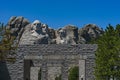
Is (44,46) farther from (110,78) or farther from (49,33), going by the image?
(49,33)

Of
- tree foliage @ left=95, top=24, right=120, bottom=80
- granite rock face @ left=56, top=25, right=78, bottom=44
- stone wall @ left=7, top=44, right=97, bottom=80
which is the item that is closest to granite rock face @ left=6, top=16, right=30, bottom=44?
granite rock face @ left=56, top=25, right=78, bottom=44

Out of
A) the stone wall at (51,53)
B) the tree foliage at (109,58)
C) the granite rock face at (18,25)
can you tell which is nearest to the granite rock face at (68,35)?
the granite rock face at (18,25)

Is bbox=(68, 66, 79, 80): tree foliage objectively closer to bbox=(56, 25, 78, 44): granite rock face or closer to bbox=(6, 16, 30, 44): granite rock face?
bbox=(6, 16, 30, 44): granite rock face

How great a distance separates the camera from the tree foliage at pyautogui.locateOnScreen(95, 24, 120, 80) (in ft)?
100

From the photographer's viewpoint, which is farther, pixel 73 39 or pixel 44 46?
pixel 73 39

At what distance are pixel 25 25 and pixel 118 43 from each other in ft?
134

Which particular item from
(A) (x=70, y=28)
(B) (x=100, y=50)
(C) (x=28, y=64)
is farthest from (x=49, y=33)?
(B) (x=100, y=50)

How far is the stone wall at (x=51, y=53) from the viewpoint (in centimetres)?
3422

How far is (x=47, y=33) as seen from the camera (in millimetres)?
73250

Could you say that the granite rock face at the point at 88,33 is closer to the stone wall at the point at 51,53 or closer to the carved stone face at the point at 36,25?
the carved stone face at the point at 36,25

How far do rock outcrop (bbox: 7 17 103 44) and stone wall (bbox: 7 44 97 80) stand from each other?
28756mm

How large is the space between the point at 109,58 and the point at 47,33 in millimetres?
42811

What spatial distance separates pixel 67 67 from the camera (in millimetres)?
36094

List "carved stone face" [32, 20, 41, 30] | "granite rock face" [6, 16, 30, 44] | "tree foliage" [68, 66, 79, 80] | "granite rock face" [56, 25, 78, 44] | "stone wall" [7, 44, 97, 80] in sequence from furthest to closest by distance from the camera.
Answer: "granite rock face" [56, 25, 78, 44], "carved stone face" [32, 20, 41, 30], "granite rock face" [6, 16, 30, 44], "tree foliage" [68, 66, 79, 80], "stone wall" [7, 44, 97, 80]
